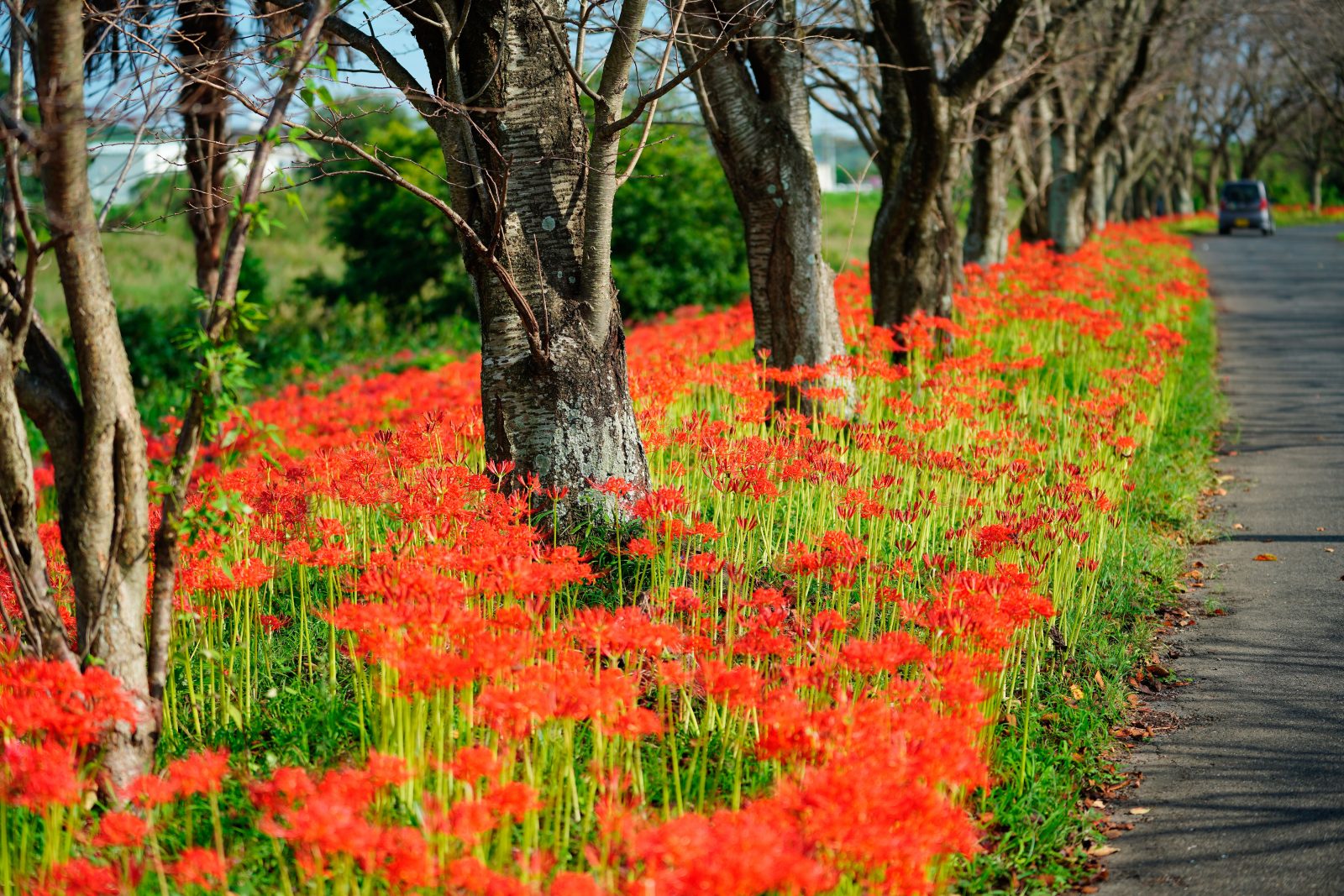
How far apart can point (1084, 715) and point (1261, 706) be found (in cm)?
76

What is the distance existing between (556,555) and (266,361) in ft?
44.1

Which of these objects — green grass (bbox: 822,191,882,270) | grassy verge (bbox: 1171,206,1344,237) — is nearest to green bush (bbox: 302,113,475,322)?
green grass (bbox: 822,191,882,270)

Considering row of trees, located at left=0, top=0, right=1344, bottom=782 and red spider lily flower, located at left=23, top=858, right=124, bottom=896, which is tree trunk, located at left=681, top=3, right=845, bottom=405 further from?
red spider lily flower, located at left=23, top=858, right=124, bottom=896

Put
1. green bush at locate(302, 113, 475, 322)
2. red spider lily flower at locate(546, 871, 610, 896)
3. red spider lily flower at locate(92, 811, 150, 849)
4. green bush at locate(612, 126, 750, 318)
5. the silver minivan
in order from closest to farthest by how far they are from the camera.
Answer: red spider lily flower at locate(546, 871, 610, 896) → red spider lily flower at locate(92, 811, 150, 849) → green bush at locate(612, 126, 750, 318) → green bush at locate(302, 113, 475, 322) → the silver minivan

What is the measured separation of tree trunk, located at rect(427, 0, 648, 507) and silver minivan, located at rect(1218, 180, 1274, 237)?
37229 mm

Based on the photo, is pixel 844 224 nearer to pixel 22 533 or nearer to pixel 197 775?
pixel 22 533

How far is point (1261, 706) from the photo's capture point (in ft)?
13.5

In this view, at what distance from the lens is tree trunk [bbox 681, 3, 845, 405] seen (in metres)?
7.30

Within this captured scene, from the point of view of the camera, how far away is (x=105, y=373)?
2.97m

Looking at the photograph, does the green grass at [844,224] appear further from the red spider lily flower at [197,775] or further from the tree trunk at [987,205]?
the red spider lily flower at [197,775]

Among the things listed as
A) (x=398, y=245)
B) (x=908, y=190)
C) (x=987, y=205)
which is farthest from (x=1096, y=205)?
(x=908, y=190)

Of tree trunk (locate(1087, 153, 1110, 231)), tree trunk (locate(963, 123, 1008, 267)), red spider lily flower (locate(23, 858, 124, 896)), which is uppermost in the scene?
tree trunk (locate(1087, 153, 1110, 231))

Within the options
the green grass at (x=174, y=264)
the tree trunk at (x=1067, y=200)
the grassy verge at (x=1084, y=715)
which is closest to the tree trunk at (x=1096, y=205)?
the tree trunk at (x=1067, y=200)

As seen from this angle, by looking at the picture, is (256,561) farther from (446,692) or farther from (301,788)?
(301,788)
